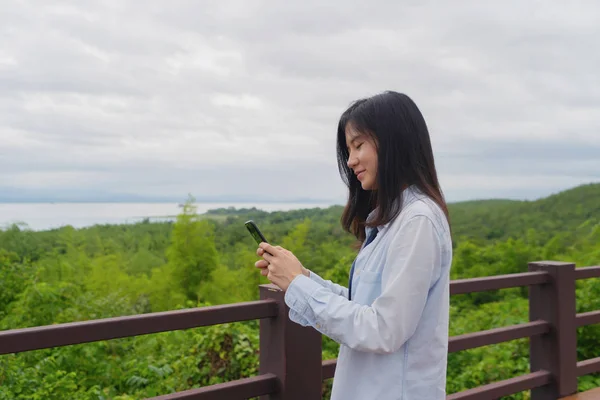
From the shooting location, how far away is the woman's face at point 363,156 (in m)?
1.47

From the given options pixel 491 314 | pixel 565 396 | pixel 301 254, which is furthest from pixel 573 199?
pixel 565 396

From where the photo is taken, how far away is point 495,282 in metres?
3.05

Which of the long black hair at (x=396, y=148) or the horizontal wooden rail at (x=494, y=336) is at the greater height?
the long black hair at (x=396, y=148)

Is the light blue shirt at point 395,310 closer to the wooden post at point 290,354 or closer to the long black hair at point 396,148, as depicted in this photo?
the long black hair at point 396,148

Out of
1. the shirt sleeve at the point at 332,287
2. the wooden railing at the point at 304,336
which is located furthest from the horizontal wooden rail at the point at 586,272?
the shirt sleeve at the point at 332,287

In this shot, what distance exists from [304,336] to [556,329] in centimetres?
174

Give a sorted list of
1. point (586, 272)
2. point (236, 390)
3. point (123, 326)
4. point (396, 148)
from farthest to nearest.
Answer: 1. point (586, 272)
2. point (236, 390)
3. point (123, 326)
4. point (396, 148)

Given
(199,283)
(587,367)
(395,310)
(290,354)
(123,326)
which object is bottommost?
(199,283)

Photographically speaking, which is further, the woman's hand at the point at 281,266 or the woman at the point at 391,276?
the woman's hand at the point at 281,266

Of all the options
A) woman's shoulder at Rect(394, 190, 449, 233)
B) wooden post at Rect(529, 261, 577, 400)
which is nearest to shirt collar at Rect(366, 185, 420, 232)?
woman's shoulder at Rect(394, 190, 449, 233)

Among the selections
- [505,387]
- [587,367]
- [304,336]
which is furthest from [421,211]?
[587,367]

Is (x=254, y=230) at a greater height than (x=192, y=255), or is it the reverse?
(x=254, y=230)

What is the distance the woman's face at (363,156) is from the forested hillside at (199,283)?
1.53ft

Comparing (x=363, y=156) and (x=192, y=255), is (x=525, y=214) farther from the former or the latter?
(x=363, y=156)
